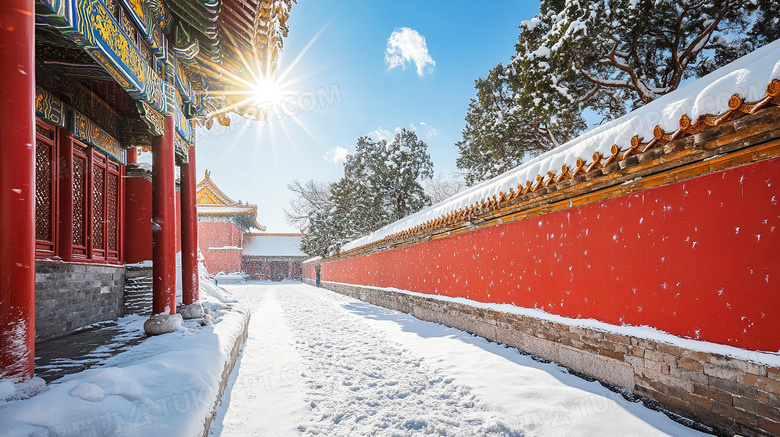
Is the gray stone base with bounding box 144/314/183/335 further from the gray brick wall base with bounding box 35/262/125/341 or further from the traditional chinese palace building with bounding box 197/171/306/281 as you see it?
the traditional chinese palace building with bounding box 197/171/306/281

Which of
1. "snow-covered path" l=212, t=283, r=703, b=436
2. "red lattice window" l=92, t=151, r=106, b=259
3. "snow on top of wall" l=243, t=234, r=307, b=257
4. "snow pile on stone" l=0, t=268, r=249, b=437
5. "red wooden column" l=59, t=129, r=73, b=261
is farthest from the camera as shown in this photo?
"snow on top of wall" l=243, t=234, r=307, b=257

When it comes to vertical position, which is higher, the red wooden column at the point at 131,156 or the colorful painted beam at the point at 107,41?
the red wooden column at the point at 131,156

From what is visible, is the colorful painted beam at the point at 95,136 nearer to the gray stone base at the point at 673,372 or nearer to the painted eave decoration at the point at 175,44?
Result: the painted eave decoration at the point at 175,44

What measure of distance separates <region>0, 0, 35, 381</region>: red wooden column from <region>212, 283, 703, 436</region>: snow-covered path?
1.39 meters

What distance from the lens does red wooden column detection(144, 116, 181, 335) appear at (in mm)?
4188

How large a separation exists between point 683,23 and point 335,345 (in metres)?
9.45

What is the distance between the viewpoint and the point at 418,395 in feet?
11.5

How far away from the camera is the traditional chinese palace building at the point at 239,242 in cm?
3034

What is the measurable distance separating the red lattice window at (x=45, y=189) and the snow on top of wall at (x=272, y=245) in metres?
30.6

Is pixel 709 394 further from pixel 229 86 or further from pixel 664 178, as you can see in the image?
pixel 229 86

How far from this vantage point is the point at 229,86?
20.0 ft

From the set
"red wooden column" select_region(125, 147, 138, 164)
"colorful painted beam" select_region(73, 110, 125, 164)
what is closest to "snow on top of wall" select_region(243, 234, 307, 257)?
"red wooden column" select_region(125, 147, 138, 164)

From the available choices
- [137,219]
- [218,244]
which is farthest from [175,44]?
[218,244]

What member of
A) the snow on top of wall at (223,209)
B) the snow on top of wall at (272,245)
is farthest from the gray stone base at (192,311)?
the snow on top of wall at (272,245)
